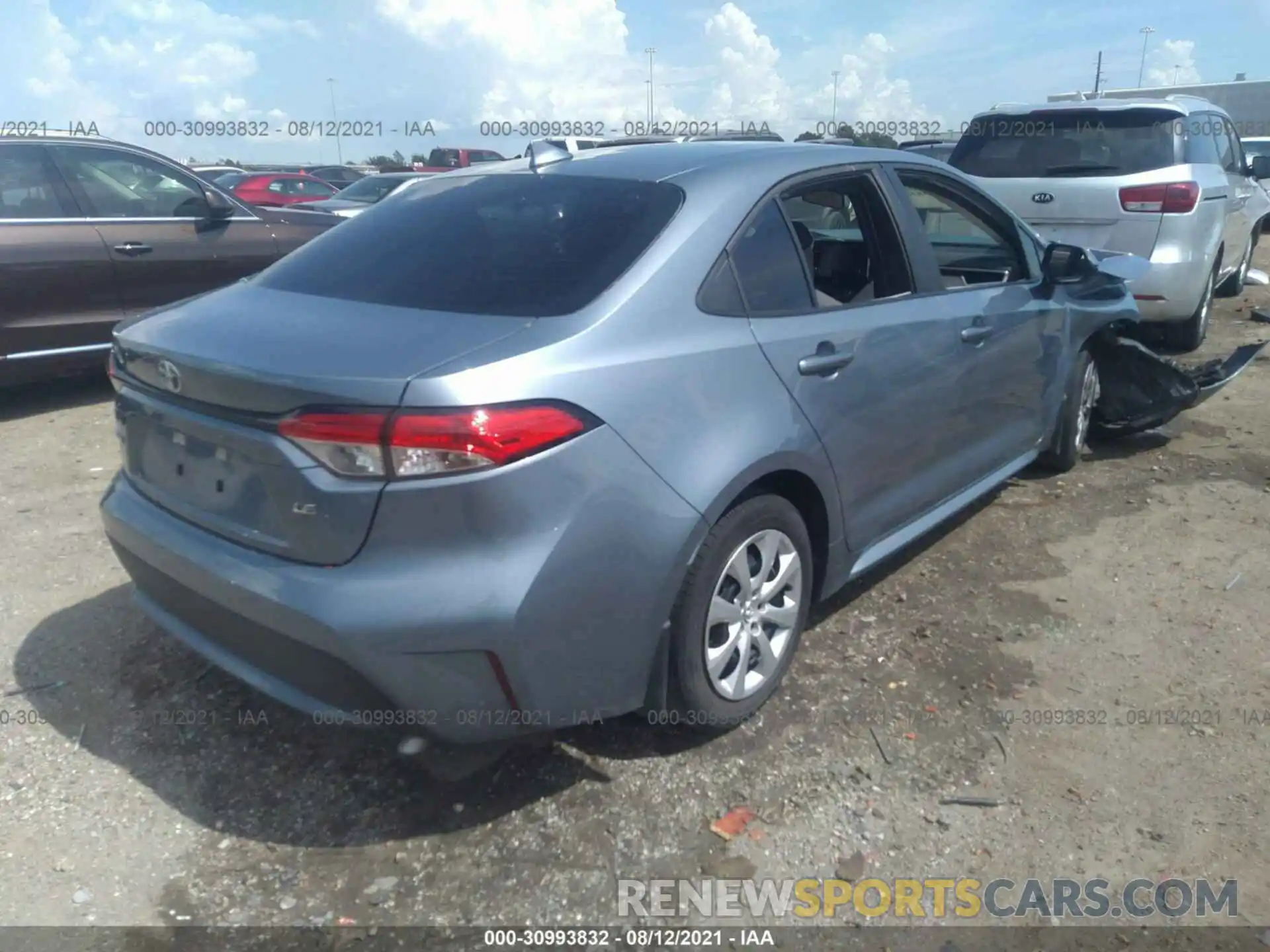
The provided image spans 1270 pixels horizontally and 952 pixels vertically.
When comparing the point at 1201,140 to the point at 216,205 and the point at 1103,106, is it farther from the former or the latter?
the point at 216,205

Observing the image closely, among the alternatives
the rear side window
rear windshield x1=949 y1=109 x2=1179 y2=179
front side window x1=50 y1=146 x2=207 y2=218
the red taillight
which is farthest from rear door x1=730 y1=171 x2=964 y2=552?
front side window x1=50 y1=146 x2=207 y2=218

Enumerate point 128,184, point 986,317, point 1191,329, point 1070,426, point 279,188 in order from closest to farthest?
point 986,317 → point 1070,426 → point 128,184 → point 1191,329 → point 279,188

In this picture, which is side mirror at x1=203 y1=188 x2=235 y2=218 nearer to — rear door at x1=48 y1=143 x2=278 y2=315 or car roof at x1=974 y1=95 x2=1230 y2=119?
rear door at x1=48 y1=143 x2=278 y2=315

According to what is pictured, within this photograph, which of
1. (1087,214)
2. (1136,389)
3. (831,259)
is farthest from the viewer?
(1087,214)

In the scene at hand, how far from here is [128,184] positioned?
256 inches

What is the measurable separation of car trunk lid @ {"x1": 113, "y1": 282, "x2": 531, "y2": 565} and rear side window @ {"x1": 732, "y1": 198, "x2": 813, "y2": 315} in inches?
29.7

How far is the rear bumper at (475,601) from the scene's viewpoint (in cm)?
226

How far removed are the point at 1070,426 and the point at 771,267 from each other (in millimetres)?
2646

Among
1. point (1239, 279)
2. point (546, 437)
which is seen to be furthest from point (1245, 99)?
point (546, 437)

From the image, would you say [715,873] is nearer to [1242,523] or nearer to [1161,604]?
[1161,604]

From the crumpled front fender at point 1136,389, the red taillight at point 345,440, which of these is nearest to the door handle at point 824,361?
the red taillight at point 345,440

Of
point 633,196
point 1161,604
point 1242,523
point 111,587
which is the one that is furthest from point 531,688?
point 1242,523

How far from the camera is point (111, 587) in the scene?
12.9ft

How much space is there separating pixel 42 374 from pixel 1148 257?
6.89m
